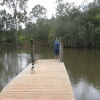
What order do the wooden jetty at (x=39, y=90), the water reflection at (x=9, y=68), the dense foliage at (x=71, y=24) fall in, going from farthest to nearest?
the dense foliage at (x=71, y=24) < the water reflection at (x=9, y=68) < the wooden jetty at (x=39, y=90)

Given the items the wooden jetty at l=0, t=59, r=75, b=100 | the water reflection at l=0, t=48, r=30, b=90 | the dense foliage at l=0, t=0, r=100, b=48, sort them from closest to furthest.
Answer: the wooden jetty at l=0, t=59, r=75, b=100
the water reflection at l=0, t=48, r=30, b=90
the dense foliage at l=0, t=0, r=100, b=48

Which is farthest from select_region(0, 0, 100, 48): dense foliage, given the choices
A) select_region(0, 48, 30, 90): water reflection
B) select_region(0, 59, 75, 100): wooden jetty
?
select_region(0, 59, 75, 100): wooden jetty

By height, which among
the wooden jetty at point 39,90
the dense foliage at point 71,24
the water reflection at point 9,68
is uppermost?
the dense foliage at point 71,24

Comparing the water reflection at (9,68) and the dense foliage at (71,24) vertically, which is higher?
the dense foliage at (71,24)

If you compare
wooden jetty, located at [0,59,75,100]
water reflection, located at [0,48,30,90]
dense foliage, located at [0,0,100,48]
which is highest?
dense foliage, located at [0,0,100,48]

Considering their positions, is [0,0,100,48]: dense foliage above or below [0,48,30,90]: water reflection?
above

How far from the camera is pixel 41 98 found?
8.99 ft

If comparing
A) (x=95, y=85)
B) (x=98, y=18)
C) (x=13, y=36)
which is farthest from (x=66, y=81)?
(x=13, y=36)

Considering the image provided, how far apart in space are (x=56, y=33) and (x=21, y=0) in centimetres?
823

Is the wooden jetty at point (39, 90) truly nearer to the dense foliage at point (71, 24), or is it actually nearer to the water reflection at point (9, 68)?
the water reflection at point (9, 68)

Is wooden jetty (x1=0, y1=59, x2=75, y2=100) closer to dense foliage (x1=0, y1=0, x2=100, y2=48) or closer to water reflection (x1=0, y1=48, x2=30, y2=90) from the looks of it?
water reflection (x1=0, y1=48, x2=30, y2=90)

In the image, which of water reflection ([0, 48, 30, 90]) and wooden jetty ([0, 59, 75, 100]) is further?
water reflection ([0, 48, 30, 90])

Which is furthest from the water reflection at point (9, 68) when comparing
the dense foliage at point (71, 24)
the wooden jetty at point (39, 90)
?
the dense foliage at point (71, 24)

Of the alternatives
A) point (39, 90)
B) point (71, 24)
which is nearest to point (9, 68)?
point (39, 90)
